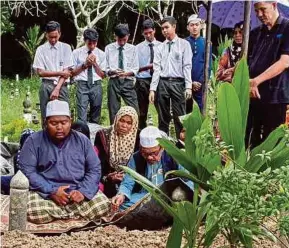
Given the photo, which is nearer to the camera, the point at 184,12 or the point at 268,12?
the point at 268,12

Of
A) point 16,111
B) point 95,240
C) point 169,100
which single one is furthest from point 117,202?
point 16,111

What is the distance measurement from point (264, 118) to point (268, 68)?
1.05 feet

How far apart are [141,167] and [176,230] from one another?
5.69 ft

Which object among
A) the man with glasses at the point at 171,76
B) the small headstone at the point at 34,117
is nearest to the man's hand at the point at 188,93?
the man with glasses at the point at 171,76

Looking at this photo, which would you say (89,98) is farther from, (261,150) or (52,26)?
(261,150)

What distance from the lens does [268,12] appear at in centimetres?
419

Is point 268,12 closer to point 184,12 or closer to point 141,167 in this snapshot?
point 141,167

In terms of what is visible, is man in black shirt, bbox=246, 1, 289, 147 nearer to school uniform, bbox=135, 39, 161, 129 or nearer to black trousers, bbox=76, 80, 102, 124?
school uniform, bbox=135, 39, 161, 129

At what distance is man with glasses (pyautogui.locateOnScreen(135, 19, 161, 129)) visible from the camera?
6861 millimetres

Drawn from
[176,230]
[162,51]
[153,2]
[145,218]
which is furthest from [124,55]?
→ [153,2]

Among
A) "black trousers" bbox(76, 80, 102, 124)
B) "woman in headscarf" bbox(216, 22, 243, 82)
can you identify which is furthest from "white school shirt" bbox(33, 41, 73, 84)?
"woman in headscarf" bbox(216, 22, 243, 82)

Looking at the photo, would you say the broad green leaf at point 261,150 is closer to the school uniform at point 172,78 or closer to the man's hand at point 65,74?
the school uniform at point 172,78

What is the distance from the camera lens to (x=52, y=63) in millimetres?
6820

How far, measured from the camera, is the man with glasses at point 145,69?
6.86 m
